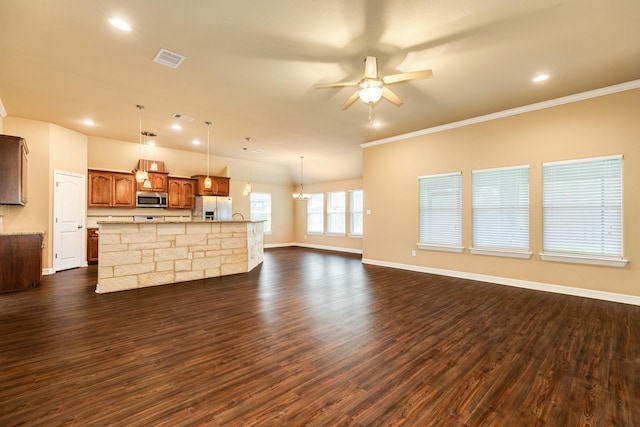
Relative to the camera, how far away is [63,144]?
6.15m

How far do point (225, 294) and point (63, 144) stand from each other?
5340 millimetres

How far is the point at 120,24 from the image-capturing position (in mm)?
2785

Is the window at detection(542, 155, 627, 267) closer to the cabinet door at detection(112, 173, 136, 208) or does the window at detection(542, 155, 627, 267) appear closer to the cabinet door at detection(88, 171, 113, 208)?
the cabinet door at detection(112, 173, 136, 208)

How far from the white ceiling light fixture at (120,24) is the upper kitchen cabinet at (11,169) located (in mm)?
3645

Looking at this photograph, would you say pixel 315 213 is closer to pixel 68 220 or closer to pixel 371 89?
pixel 68 220

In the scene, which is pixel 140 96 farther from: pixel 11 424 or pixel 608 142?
pixel 608 142

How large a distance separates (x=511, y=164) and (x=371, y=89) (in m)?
3.64

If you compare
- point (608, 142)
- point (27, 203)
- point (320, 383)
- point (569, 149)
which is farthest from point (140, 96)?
point (608, 142)

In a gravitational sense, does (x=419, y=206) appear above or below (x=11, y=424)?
above

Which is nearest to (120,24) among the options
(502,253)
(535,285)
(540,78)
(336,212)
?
(540,78)

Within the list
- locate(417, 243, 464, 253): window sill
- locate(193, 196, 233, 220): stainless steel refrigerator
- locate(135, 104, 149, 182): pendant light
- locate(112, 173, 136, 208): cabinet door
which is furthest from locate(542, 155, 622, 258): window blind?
locate(112, 173, 136, 208): cabinet door

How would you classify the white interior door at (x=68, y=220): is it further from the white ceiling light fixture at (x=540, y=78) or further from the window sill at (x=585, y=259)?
the window sill at (x=585, y=259)

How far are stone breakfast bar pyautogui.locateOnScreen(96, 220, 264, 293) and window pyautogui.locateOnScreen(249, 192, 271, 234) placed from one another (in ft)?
15.3

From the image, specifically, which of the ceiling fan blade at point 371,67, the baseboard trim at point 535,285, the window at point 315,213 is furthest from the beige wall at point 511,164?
the window at point 315,213
